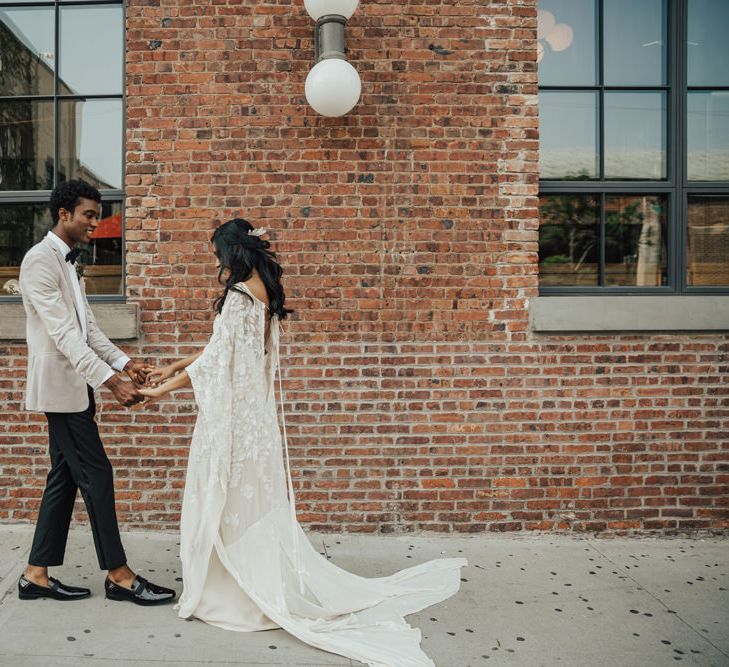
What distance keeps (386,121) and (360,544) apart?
2897 mm

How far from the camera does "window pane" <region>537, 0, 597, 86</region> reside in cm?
518

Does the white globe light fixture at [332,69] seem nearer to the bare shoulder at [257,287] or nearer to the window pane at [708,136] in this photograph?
the bare shoulder at [257,287]

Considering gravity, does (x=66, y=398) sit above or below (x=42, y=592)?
above

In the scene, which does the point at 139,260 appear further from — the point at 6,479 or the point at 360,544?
the point at 360,544

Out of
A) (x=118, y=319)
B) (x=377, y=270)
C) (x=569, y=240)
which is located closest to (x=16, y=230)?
(x=118, y=319)

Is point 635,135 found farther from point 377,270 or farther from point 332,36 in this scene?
point 332,36

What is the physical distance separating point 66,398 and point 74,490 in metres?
0.52

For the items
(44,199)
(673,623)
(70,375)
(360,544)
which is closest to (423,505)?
(360,544)

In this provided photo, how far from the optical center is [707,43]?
525 cm

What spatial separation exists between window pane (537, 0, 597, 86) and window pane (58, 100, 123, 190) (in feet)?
10.4

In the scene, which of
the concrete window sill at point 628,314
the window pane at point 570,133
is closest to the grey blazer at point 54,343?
the concrete window sill at point 628,314

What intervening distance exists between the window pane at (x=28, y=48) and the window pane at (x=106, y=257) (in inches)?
40.0

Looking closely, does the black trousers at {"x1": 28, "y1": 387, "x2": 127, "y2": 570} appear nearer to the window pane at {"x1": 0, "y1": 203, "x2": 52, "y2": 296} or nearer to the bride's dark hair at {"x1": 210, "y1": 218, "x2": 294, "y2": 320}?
the bride's dark hair at {"x1": 210, "y1": 218, "x2": 294, "y2": 320}

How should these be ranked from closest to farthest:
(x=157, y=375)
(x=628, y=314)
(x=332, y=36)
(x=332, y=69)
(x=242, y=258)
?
(x=242, y=258) → (x=157, y=375) → (x=332, y=69) → (x=332, y=36) → (x=628, y=314)
